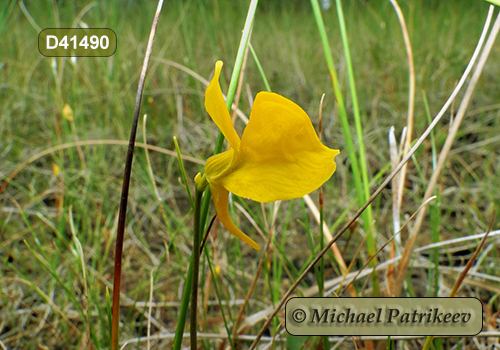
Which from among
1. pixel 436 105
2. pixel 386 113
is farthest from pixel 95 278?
pixel 436 105

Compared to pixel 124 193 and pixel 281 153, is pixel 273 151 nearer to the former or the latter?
pixel 281 153

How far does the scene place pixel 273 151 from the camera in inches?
9.1

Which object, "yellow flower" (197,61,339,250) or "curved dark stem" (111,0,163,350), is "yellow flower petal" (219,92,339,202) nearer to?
"yellow flower" (197,61,339,250)

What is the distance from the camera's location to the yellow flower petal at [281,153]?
0.22 metres

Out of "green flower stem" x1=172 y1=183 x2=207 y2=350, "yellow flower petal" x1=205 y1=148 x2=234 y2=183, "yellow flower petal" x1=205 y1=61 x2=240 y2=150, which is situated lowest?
"green flower stem" x1=172 y1=183 x2=207 y2=350

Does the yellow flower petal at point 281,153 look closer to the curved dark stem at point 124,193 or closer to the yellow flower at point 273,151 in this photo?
the yellow flower at point 273,151

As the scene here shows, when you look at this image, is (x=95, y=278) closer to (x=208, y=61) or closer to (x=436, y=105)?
(x=208, y=61)

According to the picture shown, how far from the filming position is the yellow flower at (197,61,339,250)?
0.73 ft

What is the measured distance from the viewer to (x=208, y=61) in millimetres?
1729

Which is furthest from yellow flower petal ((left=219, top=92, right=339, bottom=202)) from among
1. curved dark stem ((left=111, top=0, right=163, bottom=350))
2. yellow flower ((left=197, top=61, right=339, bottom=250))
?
curved dark stem ((left=111, top=0, right=163, bottom=350))

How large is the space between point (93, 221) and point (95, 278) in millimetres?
223

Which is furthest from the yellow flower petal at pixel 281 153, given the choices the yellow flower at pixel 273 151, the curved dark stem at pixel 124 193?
the curved dark stem at pixel 124 193

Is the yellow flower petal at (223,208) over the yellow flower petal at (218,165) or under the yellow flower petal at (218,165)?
under

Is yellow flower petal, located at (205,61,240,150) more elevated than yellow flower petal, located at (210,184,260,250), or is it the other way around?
yellow flower petal, located at (205,61,240,150)
